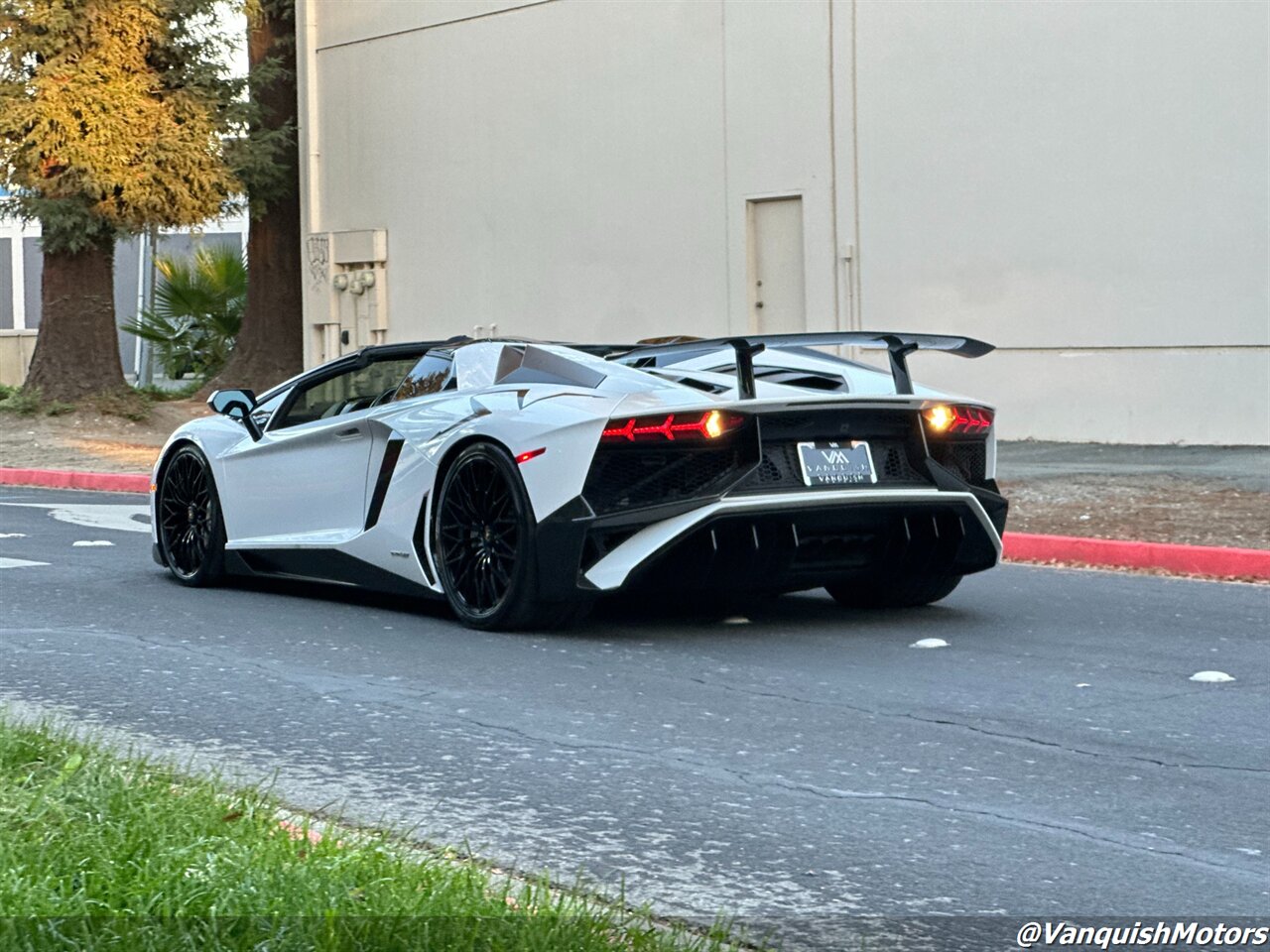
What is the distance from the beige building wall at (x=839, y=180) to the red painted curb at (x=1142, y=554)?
588cm

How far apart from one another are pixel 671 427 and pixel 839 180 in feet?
42.8

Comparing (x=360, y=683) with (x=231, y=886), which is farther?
(x=360, y=683)

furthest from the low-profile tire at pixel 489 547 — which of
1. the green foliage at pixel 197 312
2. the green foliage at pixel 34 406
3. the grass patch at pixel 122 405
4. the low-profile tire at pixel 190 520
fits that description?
the green foliage at pixel 197 312

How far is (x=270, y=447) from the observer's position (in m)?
9.31

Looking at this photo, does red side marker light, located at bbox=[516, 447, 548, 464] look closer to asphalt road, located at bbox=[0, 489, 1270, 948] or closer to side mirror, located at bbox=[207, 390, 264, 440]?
asphalt road, located at bbox=[0, 489, 1270, 948]

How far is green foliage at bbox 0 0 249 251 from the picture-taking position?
2289cm

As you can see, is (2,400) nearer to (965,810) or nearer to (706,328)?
(706,328)

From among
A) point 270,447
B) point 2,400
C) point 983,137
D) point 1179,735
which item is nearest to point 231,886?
point 1179,735

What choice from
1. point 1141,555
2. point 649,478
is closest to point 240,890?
point 649,478

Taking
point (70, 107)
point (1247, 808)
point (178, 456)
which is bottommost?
point (1247, 808)

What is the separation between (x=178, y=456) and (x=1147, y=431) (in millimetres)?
Answer: 10075

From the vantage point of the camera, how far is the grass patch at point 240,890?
360 centimetres

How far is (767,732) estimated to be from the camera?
19.4ft

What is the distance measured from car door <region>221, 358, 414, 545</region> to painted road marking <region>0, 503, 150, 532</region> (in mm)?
4093
